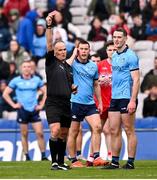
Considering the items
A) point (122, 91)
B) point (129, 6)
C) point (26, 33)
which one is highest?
point (129, 6)

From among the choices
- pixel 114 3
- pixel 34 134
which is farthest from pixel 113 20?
pixel 34 134

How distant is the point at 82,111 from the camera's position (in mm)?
18875

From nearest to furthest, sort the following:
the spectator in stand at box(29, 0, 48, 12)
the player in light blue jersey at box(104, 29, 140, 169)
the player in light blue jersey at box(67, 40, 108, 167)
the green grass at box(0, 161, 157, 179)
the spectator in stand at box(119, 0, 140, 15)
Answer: the green grass at box(0, 161, 157, 179) → the player in light blue jersey at box(104, 29, 140, 169) → the player in light blue jersey at box(67, 40, 108, 167) → the spectator in stand at box(119, 0, 140, 15) → the spectator in stand at box(29, 0, 48, 12)

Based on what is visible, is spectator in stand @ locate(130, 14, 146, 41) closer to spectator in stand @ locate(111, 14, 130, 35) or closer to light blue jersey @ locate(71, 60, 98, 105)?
spectator in stand @ locate(111, 14, 130, 35)

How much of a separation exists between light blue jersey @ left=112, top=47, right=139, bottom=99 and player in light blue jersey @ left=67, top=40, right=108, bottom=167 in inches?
51.7

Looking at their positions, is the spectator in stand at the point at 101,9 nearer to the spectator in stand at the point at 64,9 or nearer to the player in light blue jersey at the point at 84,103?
the spectator in stand at the point at 64,9

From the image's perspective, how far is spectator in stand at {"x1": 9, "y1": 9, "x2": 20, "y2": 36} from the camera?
30.5m

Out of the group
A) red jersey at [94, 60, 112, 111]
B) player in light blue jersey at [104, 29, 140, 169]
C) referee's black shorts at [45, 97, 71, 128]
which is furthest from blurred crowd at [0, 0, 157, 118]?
referee's black shorts at [45, 97, 71, 128]

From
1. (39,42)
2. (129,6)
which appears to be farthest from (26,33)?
(129,6)

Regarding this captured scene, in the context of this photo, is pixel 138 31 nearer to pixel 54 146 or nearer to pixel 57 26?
pixel 57 26

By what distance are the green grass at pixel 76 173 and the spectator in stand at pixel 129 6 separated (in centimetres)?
1131

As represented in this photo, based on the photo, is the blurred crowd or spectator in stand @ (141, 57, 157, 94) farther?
the blurred crowd

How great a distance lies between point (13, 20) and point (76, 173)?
1430cm

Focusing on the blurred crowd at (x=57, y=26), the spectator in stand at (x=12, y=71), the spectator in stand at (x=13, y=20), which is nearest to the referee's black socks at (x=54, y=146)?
the blurred crowd at (x=57, y=26)
